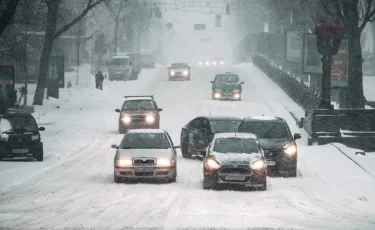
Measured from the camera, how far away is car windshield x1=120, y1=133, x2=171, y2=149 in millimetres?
23891

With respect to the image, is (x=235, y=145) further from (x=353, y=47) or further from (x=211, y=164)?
(x=353, y=47)

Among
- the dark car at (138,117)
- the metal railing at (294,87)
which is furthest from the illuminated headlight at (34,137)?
the metal railing at (294,87)

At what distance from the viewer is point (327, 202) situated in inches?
779

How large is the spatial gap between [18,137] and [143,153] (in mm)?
7432

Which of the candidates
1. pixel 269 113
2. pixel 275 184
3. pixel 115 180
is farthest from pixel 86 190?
pixel 269 113

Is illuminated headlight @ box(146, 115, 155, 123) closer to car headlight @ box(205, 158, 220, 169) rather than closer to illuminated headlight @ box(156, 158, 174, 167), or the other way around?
illuminated headlight @ box(156, 158, 174, 167)

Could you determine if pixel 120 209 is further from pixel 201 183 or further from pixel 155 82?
pixel 155 82

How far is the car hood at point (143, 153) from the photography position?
75.2ft

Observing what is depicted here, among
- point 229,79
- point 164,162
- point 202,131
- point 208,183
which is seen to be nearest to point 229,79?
point 229,79

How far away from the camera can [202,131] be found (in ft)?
97.0

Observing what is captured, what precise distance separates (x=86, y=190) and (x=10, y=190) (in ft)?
5.87

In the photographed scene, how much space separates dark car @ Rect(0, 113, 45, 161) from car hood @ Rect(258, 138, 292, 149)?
7.85 m

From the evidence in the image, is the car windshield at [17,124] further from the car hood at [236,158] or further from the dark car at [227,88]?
the dark car at [227,88]

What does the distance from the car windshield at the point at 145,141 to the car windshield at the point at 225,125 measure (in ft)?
18.5
